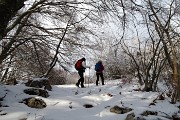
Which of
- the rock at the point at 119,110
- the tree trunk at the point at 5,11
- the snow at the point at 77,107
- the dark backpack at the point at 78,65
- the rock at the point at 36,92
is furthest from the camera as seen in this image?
the dark backpack at the point at 78,65

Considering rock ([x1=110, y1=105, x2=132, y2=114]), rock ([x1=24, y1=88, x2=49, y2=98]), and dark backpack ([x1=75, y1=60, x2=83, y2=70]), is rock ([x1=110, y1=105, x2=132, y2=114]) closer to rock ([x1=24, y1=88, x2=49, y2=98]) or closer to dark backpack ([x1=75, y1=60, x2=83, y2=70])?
rock ([x1=24, y1=88, x2=49, y2=98])

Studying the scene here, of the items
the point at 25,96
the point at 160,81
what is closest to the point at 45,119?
the point at 25,96

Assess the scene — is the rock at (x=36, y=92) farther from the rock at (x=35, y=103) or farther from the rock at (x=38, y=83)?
the rock at (x=38, y=83)

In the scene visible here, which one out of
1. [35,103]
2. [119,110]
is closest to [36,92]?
[35,103]

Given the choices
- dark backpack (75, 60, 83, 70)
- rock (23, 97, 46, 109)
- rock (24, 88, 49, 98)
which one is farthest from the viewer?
dark backpack (75, 60, 83, 70)

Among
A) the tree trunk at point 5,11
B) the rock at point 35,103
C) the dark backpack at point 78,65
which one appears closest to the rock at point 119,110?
the rock at point 35,103

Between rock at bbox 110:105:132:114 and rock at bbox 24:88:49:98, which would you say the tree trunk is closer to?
rock at bbox 24:88:49:98

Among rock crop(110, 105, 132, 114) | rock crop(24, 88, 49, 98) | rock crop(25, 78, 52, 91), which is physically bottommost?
rock crop(110, 105, 132, 114)

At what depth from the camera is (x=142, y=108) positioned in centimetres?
870

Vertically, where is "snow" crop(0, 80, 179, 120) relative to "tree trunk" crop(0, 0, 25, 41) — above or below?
below

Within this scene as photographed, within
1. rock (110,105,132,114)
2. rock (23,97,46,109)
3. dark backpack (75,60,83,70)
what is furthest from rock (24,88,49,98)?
dark backpack (75,60,83,70)

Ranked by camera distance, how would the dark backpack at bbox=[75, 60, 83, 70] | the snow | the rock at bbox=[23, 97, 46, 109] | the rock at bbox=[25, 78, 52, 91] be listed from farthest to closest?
the dark backpack at bbox=[75, 60, 83, 70] < the rock at bbox=[25, 78, 52, 91] < the rock at bbox=[23, 97, 46, 109] < the snow

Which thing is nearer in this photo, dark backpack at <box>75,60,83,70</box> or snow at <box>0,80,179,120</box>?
snow at <box>0,80,179,120</box>

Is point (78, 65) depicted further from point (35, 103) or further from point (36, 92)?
point (35, 103)
